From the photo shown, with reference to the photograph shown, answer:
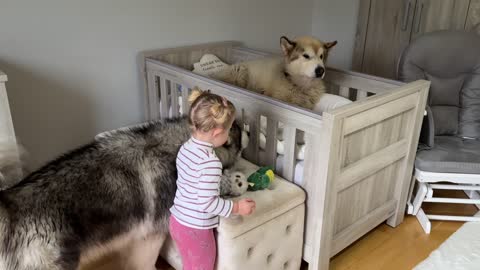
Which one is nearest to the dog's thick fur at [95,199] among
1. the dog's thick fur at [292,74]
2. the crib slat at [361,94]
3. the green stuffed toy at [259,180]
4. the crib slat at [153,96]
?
the green stuffed toy at [259,180]

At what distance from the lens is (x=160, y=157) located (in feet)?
4.90

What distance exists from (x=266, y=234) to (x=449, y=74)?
58.6 inches

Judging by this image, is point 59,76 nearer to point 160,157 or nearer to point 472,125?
point 160,157

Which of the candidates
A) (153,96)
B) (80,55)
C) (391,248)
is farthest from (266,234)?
(80,55)

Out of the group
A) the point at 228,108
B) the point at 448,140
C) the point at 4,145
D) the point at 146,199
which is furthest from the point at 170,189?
the point at 448,140

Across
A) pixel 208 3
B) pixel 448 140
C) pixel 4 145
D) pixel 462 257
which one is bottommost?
pixel 462 257

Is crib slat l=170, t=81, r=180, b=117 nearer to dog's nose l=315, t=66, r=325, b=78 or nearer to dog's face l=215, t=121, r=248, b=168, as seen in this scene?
dog's face l=215, t=121, r=248, b=168

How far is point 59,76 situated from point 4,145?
2.77ft

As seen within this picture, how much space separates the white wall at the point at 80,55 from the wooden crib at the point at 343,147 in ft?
0.81

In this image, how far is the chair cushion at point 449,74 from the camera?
2248 mm

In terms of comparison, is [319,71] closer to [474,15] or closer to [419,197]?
[419,197]

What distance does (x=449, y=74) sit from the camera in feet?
7.54

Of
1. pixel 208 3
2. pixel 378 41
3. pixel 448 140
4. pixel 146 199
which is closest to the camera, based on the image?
pixel 146 199

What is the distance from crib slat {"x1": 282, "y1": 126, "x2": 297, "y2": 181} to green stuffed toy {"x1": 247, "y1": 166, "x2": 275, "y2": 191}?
11cm
